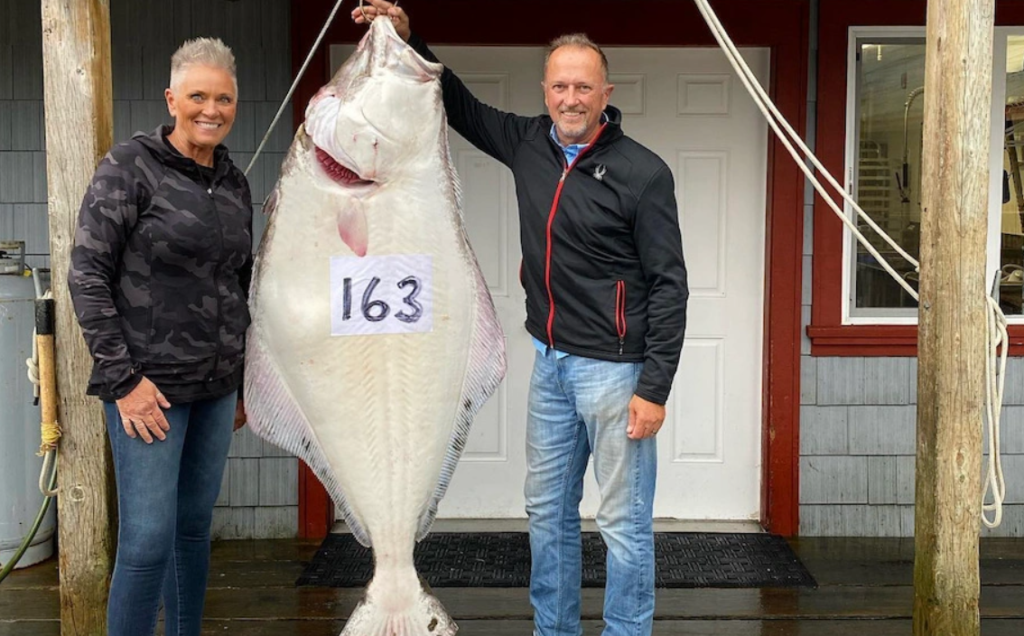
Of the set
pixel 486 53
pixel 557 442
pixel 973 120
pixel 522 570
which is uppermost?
pixel 486 53

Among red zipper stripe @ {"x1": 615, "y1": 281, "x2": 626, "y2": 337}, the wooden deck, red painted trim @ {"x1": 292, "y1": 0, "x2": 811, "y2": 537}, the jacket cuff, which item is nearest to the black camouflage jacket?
the jacket cuff

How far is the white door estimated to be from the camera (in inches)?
182

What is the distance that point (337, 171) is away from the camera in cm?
249

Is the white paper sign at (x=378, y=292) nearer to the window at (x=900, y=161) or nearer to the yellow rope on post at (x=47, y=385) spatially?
the yellow rope on post at (x=47, y=385)

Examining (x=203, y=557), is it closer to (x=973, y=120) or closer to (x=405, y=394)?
(x=405, y=394)

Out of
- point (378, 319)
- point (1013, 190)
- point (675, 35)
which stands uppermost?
point (675, 35)

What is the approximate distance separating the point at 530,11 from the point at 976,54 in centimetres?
211

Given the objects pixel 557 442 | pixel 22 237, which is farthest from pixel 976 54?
pixel 22 237

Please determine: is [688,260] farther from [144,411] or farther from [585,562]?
[144,411]

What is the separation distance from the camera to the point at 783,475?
4664 millimetres

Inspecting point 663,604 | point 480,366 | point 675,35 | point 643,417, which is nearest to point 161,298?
point 480,366

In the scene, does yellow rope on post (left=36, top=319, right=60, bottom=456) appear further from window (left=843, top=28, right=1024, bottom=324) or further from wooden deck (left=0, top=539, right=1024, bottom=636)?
window (left=843, top=28, right=1024, bottom=324)

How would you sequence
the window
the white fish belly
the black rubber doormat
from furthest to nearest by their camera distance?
the window < the black rubber doormat < the white fish belly

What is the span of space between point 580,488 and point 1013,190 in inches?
108
